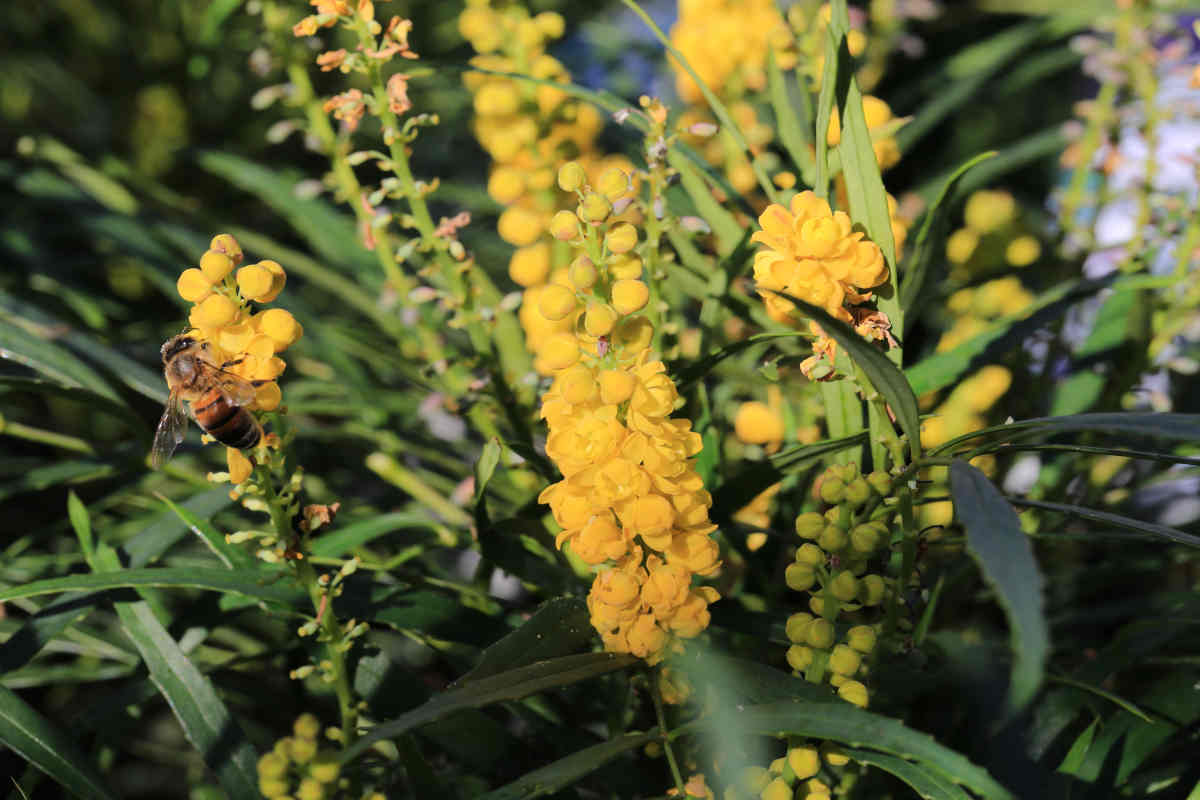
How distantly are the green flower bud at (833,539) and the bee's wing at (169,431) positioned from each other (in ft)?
1.07

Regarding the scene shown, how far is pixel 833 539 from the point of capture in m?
0.32

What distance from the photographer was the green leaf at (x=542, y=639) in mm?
343

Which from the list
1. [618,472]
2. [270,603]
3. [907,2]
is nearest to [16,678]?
[270,603]

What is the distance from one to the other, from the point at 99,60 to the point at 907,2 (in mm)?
899

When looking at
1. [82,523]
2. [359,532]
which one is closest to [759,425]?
[359,532]

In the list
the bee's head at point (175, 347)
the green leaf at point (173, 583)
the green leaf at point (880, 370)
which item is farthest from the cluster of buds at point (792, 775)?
the bee's head at point (175, 347)

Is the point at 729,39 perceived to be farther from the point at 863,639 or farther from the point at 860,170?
Result: the point at 863,639

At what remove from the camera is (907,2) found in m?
0.77

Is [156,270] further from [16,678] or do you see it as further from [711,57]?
[711,57]

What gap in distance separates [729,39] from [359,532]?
421mm

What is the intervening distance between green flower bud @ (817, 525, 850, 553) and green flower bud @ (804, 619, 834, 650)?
0.09 feet

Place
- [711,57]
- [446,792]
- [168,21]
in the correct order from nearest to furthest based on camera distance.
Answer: [446,792] < [711,57] < [168,21]

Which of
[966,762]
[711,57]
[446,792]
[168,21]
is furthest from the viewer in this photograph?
[168,21]

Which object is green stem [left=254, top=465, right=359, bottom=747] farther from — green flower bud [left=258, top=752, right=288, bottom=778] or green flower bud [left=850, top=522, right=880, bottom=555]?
green flower bud [left=850, top=522, right=880, bottom=555]
